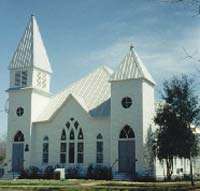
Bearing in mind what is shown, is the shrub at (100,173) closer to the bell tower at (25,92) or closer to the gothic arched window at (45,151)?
the gothic arched window at (45,151)

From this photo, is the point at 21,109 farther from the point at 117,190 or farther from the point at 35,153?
the point at 117,190

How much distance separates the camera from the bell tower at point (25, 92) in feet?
150

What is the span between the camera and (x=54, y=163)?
44.0 m

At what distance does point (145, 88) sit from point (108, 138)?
5.65 metres

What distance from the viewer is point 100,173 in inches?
1572

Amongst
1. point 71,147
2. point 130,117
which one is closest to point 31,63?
point 71,147

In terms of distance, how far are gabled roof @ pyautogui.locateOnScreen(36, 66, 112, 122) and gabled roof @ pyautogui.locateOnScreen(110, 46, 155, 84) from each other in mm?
3505

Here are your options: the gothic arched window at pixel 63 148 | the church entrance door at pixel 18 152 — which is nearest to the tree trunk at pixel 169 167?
the gothic arched window at pixel 63 148

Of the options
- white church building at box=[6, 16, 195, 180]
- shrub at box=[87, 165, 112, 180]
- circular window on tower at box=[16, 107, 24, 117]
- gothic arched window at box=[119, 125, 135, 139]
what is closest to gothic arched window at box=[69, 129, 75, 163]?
white church building at box=[6, 16, 195, 180]

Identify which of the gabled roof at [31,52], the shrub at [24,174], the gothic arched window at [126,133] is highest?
the gabled roof at [31,52]

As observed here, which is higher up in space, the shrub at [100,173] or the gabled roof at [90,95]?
the gabled roof at [90,95]

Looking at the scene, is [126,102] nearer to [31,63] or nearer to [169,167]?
[169,167]

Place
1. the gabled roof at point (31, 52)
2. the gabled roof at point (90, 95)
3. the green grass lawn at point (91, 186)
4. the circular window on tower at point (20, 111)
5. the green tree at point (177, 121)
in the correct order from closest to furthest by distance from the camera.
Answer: the green grass lawn at point (91, 186) → the green tree at point (177, 121) → the gabled roof at point (90, 95) → the circular window on tower at point (20, 111) → the gabled roof at point (31, 52)

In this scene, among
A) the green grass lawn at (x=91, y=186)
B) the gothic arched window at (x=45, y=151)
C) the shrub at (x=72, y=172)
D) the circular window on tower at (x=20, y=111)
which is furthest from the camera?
the circular window on tower at (x=20, y=111)
